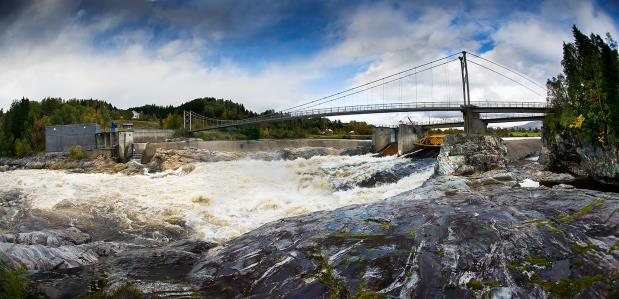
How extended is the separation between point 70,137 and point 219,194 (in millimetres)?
43246

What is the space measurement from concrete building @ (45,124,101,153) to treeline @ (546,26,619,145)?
192 feet

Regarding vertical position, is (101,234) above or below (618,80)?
below

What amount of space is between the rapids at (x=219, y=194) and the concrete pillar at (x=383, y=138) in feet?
39.7

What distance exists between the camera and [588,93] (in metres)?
34.6

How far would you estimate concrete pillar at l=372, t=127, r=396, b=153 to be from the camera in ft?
155

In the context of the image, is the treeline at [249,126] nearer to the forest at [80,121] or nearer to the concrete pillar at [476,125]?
the forest at [80,121]

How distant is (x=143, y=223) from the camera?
731 inches

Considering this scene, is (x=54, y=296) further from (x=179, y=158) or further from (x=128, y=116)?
(x=128, y=116)

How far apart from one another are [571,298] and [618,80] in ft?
117

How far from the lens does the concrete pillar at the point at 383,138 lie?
1860 inches

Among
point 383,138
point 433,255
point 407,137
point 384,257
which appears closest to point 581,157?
point 407,137

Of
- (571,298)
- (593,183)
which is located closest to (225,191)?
(571,298)

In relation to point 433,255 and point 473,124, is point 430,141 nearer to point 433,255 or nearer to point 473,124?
point 473,124

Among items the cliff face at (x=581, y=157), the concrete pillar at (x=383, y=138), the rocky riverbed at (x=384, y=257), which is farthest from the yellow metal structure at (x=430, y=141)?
the rocky riverbed at (x=384, y=257)
